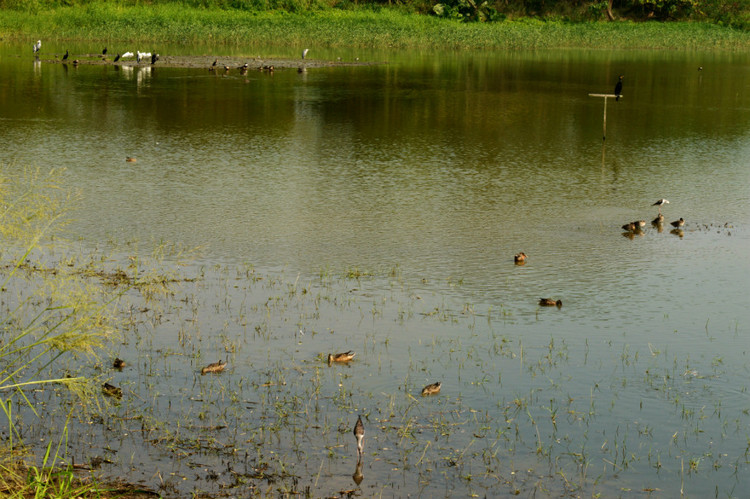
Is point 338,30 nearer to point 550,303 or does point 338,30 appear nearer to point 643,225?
point 643,225

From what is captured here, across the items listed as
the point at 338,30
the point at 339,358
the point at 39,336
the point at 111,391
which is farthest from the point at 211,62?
the point at 111,391

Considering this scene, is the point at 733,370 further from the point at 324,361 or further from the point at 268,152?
the point at 268,152

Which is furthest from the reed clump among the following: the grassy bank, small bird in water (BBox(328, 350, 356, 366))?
Result: the grassy bank

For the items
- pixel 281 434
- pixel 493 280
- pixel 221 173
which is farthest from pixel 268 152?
pixel 281 434

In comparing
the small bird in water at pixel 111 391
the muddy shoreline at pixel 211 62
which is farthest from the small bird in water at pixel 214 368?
the muddy shoreline at pixel 211 62

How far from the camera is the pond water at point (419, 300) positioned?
1069cm

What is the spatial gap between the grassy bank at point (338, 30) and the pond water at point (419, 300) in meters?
33.6

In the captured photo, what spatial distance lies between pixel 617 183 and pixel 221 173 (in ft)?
33.5

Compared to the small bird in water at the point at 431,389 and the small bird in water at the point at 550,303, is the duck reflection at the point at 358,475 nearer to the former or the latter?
the small bird in water at the point at 431,389

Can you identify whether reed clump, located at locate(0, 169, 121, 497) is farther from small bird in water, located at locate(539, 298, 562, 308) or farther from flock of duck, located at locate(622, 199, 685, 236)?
flock of duck, located at locate(622, 199, 685, 236)

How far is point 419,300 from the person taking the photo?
16297 millimetres

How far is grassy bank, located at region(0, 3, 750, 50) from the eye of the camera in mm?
70375

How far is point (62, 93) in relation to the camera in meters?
43.4

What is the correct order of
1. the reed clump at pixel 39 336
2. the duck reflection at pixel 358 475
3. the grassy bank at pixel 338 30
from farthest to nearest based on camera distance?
the grassy bank at pixel 338 30
the duck reflection at pixel 358 475
the reed clump at pixel 39 336
